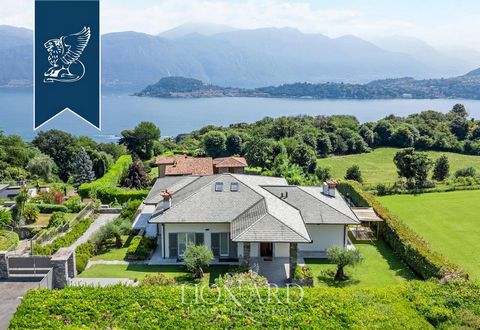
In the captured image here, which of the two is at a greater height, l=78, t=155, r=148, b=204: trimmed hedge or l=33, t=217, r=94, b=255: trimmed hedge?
l=78, t=155, r=148, b=204: trimmed hedge

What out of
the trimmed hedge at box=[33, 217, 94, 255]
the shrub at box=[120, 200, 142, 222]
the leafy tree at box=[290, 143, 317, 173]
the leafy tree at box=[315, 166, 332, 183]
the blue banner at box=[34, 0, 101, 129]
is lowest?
the trimmed hedge at box=[33, 217, 94, 255]

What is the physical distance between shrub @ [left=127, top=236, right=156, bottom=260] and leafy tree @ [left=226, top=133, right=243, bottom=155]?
41.5m

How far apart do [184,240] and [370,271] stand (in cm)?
994

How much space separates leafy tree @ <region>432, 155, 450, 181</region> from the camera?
4587 centimetres

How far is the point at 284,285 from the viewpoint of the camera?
69.3ft

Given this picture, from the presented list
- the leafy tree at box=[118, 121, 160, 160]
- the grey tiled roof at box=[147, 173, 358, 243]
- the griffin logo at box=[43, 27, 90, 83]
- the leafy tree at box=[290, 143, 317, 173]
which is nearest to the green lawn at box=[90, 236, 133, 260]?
the grey tiled roof at box=[147, 173, 358, 243]

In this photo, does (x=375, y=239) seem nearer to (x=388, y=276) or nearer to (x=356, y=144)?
(x=388, y=276)

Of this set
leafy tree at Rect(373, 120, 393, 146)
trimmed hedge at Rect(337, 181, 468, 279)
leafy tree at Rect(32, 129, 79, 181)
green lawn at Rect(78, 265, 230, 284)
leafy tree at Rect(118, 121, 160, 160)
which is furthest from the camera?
leafy tree at Rect(373, 120, 393, 146)

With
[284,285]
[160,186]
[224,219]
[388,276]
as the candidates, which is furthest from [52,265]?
[388,276]

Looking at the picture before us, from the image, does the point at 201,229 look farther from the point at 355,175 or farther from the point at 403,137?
the point at 403,137

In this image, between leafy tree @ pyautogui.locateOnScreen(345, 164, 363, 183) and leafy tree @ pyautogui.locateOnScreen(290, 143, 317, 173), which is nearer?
leafy tree @ pyautogui.locateOnScreen(345, 164, 363, 183)

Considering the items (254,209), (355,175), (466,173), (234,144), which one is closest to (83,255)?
(254,209)

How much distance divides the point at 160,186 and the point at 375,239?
49.0 feet

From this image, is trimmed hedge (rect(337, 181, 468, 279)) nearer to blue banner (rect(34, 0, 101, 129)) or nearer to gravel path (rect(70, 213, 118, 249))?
blue banner (rect(34, 0, 101, 129))
